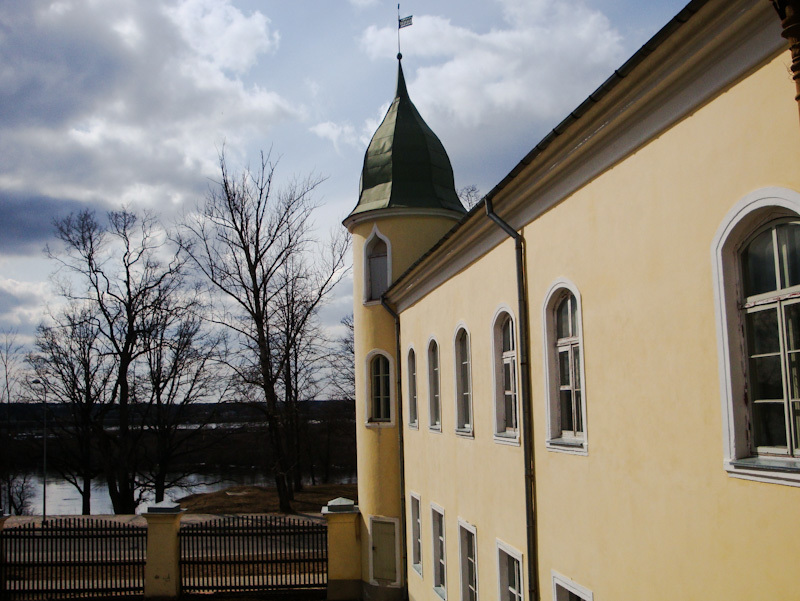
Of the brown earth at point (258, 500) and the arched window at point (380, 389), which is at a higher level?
the arched window at point (380, 389)

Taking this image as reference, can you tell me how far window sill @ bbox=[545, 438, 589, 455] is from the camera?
7.17 meters

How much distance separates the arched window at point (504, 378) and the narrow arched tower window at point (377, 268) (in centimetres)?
887

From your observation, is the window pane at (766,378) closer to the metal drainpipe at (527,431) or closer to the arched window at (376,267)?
the metal drainpipe at (527,431)

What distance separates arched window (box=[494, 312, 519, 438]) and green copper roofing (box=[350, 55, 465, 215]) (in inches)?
359

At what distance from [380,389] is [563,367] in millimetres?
10982

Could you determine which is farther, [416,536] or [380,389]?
[380,389]

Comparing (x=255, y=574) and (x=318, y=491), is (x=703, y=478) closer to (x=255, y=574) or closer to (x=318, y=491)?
(x=255, y=574)

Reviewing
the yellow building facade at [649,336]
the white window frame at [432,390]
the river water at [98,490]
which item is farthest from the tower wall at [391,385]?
the river water at [98,490]

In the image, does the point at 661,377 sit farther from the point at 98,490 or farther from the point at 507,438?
the point at 98,490

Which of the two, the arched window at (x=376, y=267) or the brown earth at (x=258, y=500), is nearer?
the arched window at (x=376, y=267)

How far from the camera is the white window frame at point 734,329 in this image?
4586mm

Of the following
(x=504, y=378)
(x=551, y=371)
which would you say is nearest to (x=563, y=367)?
(x=551, y=371)

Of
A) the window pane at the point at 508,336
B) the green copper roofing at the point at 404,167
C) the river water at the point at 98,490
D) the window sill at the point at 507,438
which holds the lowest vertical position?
the river water at the point at 98,490

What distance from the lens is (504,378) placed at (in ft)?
32.5
